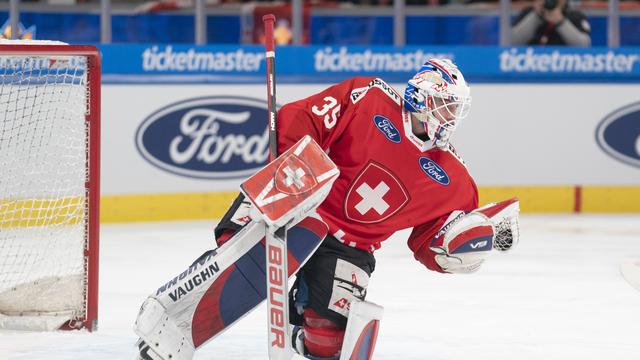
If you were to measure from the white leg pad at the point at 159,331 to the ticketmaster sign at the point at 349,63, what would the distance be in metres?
4.12

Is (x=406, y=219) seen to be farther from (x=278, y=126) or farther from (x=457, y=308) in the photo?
(x=457, y=308)

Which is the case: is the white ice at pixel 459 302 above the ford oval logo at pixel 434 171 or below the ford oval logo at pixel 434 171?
below

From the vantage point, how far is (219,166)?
7.80 metres

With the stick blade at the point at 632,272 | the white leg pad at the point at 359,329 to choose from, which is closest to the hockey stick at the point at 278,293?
the white leg pad at the point at 359,329

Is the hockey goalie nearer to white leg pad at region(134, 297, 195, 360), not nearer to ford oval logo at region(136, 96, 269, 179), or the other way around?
white leg pad at region(134, 297, 195, 360)

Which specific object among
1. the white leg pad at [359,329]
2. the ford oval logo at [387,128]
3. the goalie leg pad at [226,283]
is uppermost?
the ford oval logo at [387,128]

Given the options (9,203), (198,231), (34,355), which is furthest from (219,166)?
(34,355)

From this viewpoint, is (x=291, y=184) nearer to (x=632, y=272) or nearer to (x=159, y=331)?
(x=159, y=331)

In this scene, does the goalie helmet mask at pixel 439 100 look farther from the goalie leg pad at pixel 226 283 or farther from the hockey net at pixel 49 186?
the hockey net at pixel 49 186

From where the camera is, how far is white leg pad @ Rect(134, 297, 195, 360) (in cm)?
350

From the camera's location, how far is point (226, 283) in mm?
3527

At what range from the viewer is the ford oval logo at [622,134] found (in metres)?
8.39

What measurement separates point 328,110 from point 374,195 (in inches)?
11.1

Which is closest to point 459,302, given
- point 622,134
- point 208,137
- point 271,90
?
point 271,90
